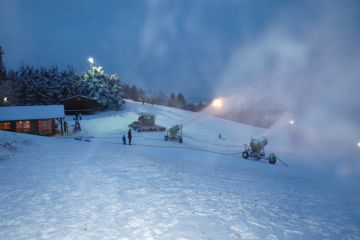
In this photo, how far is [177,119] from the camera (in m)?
55.0

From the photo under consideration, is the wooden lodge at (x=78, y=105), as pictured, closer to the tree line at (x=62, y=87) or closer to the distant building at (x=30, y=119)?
the tree line at (x=62, y=87)

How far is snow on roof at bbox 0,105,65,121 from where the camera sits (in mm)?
35875

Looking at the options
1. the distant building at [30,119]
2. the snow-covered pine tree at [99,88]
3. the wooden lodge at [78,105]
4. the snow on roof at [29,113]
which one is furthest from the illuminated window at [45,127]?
the snow-covered pine tree at [99,88]

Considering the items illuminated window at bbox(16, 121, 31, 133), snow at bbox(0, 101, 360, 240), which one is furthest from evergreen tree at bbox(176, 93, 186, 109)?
snow at bbox(0, 101, 360, 240)

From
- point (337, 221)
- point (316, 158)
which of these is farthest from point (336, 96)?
point (337, 221)

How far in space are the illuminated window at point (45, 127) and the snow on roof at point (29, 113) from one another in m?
1.12

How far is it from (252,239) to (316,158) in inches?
1054

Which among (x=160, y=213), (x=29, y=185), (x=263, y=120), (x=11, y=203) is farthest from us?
(x=263, y=120)

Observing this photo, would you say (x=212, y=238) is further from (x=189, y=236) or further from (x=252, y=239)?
(x=252, y=239)

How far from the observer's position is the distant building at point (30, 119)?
35906mm

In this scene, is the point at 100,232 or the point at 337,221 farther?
the point at 337,221

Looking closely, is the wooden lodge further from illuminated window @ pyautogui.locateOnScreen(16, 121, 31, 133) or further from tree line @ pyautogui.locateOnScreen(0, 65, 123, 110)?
illuminated window @ pyautogui.locateOnScreen(16, 121, 31, 133)

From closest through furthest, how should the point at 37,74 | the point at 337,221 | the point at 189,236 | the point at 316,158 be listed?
1. the point at 189,236
2. the point at 337,221
3. the point at 316,158
4. the point at 37,74

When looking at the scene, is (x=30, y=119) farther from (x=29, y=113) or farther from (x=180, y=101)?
(x=180, y=101)
